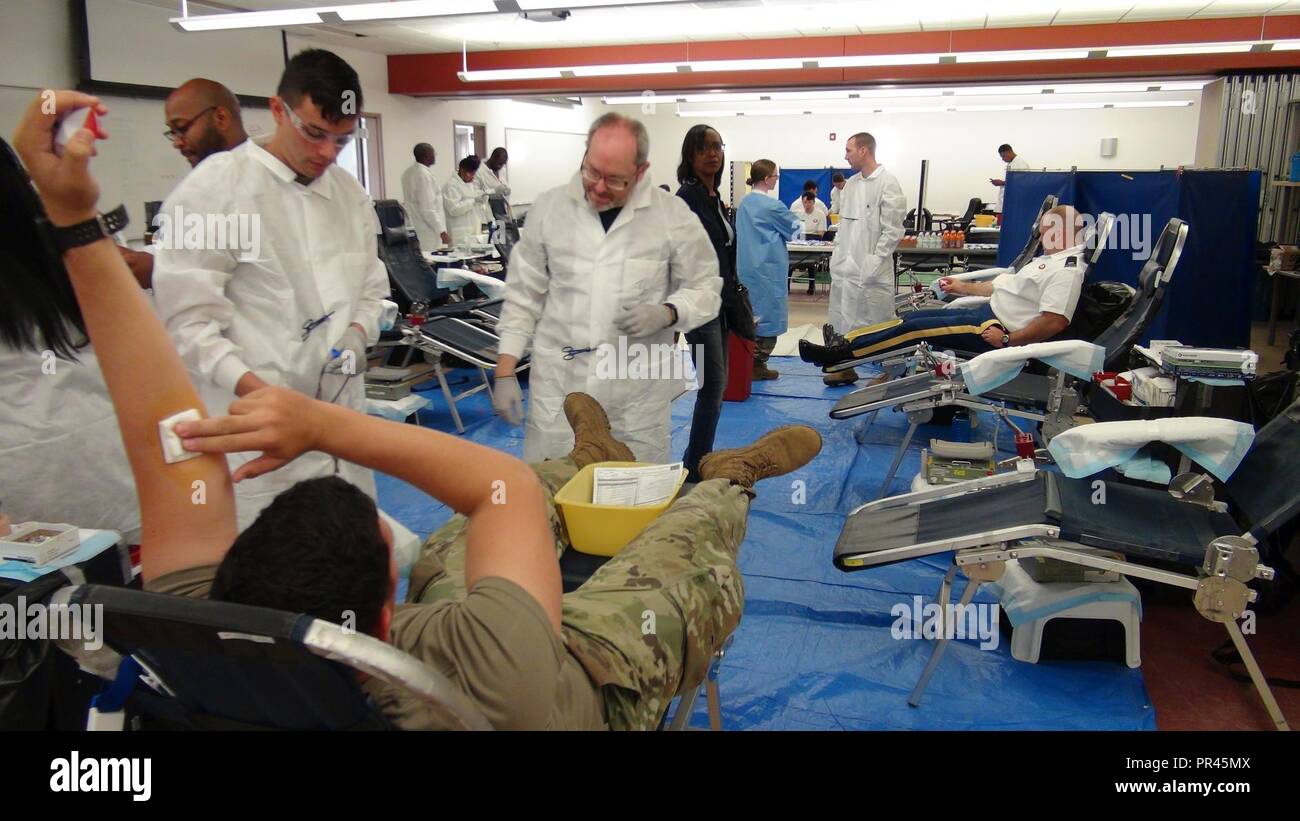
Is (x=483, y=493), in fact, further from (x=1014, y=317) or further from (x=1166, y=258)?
(x=1014, y=317)

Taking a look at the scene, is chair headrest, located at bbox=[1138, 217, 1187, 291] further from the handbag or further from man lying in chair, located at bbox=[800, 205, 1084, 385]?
the handbag

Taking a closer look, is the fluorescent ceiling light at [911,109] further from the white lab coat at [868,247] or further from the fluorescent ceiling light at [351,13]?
the fluorescent ceiling light at [351,13]

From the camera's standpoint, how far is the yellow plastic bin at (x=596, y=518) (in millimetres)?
1835

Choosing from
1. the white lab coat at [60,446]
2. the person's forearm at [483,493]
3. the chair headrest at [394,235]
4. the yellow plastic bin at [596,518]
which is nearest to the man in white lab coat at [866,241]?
the chair headrest at [394,235]

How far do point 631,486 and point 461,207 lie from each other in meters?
8.46

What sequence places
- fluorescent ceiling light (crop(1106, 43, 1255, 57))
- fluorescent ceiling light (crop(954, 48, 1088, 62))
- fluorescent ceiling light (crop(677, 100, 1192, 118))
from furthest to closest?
1. fluorescent ceiling light (crop(677, 100, 1192, 118))
2. fluorescent ceiling light (crop(954, 48, 1088, 62))
3. fluorescent ceiling light (crop(1106, 43, 1255, 57))

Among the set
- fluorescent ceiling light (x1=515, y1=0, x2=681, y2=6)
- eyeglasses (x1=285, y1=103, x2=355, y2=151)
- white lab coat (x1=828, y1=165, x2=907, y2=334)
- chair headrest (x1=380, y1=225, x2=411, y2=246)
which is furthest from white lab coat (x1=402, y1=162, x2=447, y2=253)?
eyeglasses (x1=285, y1=103, x2=355, y2=151)

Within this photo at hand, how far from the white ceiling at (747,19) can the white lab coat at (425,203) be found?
1.42m

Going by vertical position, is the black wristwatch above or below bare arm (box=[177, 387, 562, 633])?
above

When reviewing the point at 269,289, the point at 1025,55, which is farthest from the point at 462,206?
the point at 269,289

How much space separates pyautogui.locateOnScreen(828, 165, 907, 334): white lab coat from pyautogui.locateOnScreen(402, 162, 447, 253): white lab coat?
4.62 m

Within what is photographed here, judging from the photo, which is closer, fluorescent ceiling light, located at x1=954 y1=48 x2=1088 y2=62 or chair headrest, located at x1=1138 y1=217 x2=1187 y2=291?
chair headrest, located at x1=1138 y1=217 x2=1187 y2=291

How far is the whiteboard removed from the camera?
14008mm

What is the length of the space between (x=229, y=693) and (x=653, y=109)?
1557 cm
